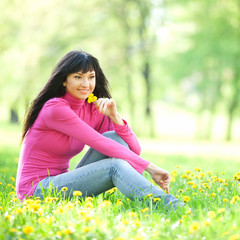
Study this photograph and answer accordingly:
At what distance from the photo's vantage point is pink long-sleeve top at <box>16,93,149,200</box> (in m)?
3.08

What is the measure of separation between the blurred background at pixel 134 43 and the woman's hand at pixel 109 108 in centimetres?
1387

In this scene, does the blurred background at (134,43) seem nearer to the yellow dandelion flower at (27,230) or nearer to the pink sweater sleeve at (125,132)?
the pink sweater sleeve at (125,132)

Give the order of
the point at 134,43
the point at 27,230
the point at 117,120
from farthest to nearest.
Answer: the point at 134,43 → the point at 117,120 → the point at 27,230

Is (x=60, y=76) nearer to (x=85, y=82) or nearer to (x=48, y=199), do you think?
(x=85, y=82)

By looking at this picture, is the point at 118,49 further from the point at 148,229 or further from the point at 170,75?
the point at 148,229

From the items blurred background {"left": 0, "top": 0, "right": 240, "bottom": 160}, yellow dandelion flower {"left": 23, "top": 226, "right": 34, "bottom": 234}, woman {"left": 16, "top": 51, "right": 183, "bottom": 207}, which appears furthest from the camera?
blurred background {"left": 0, "top": 0, "right": 240, "bottom": 160}

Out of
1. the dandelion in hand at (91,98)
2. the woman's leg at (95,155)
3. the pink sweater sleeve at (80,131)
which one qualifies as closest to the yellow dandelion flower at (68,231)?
the pink sweater sleeve at (80,131)

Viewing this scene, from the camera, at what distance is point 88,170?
299cm

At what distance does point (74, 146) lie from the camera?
3322mm

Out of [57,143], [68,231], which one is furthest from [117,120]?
[68,231]

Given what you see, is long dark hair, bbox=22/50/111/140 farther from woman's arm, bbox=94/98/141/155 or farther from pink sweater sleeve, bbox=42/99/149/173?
woman's arm, bbox=94/98/141/155

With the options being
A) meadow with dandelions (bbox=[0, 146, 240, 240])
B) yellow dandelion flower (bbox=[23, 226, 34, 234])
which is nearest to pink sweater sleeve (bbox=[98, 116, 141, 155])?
meadow with dandelions (bbox=[0, 146, 240, 240])

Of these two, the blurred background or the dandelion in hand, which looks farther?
the blurred background

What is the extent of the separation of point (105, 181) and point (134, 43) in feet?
60.7
